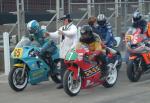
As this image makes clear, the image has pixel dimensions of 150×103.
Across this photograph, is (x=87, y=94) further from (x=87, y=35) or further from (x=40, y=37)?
(x=40, y=37)

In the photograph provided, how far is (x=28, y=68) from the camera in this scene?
10.8m

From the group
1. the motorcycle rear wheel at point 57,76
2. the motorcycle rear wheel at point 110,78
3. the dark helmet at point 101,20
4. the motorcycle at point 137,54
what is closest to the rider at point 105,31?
the dark helmet at point 101,20

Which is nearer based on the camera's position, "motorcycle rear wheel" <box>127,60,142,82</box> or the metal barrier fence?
"motorcycle rear wheel" <box>127,60,142,82</box>

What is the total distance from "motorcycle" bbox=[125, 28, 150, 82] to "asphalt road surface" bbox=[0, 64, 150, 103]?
0.22 m

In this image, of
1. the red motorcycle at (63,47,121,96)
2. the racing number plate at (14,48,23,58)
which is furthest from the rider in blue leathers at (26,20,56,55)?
the red motorcycle at (63,47,121,96)

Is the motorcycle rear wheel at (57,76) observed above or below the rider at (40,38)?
below

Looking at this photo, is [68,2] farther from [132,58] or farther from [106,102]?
[106,102]

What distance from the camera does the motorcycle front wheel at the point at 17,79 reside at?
34.5 feet

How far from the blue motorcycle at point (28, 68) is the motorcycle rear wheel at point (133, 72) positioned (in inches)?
69.7

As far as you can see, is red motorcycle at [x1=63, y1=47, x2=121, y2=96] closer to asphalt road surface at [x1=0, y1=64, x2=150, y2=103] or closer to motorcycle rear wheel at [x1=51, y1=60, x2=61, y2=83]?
asphalt road surface at [x1=0, y1=64, x2=150, y2=103]

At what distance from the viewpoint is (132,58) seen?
11492 millimetres

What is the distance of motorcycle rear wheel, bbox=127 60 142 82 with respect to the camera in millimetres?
11367

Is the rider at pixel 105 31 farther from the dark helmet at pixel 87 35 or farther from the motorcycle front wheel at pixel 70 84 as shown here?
the motorcycle front wheel at pixel 70 84

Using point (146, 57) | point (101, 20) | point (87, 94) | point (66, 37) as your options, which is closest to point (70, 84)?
point (87, 94)
